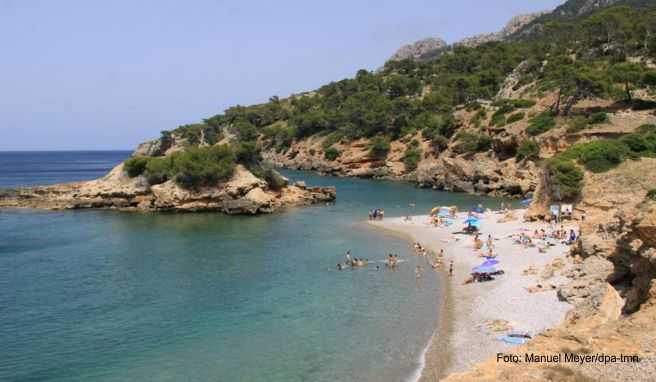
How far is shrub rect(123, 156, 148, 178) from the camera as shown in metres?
53.9

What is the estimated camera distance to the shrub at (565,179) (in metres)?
36.4

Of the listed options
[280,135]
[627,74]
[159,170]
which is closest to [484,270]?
[159,170]

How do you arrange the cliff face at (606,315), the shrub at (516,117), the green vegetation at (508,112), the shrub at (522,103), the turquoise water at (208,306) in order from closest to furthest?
the cliff face at (606,315) < the turquoise water at (208,306) < the shrub at (516,117) < the green vegetation at (508,112) < the shrub at (522,103)

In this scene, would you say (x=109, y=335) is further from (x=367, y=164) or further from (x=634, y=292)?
(x=367, y=164)

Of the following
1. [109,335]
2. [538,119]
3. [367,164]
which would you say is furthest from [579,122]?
Answer: [109,335]

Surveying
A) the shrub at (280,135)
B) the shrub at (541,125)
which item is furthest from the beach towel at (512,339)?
the shrub at (280,135)

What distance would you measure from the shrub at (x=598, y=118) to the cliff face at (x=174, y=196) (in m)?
30.1

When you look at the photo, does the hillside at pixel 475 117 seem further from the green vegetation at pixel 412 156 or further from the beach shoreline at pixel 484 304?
the beach shoreline at pixel 484 304

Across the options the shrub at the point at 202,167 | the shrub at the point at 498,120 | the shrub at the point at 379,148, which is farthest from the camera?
the shrub at the point at 379,148

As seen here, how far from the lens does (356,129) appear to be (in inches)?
3590

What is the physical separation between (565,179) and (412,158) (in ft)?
136

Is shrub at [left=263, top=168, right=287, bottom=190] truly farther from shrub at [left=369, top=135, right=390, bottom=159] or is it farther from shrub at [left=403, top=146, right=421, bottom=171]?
shrub at [left=369, top=135, right=390, bottom=159]

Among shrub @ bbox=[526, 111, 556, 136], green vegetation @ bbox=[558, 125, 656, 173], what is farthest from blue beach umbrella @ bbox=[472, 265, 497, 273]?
shrub @ bbox=[526, 111, 556, 136]

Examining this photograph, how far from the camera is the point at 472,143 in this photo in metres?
67.9
